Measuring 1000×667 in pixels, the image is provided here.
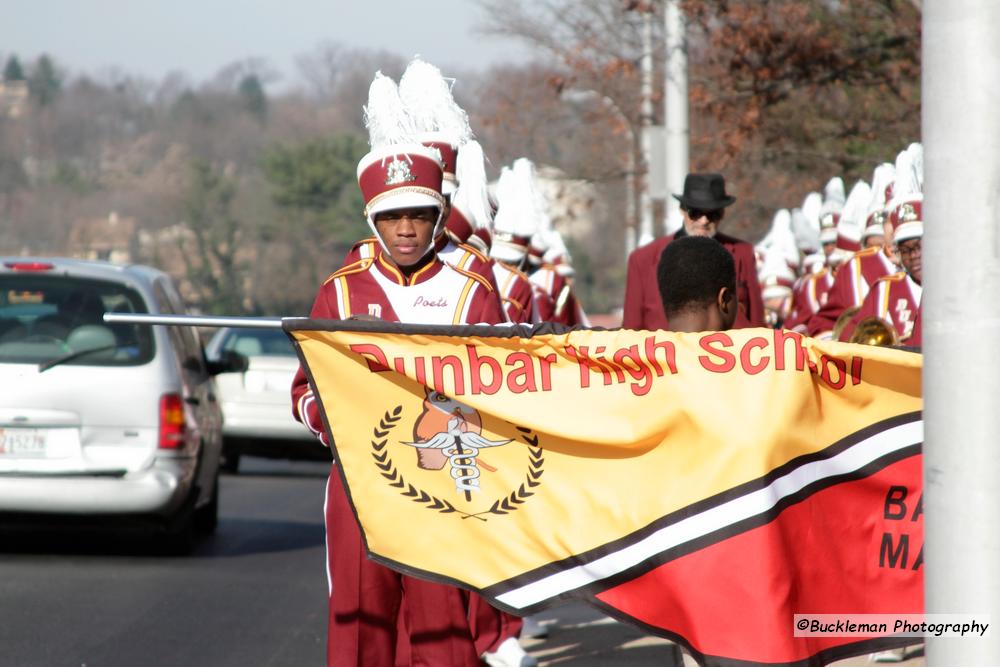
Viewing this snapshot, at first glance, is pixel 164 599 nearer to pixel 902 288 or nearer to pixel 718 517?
pixel 902 288

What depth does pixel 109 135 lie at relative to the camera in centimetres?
8956

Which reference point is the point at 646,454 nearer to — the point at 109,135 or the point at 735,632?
the point at 735,632

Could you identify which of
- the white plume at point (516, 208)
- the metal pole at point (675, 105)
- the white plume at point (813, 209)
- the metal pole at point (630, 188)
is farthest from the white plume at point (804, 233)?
the white plume at point (516, 208)

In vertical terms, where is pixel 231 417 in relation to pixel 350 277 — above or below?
below

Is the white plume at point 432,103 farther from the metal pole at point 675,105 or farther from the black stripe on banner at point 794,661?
the metal pole at point 675,105

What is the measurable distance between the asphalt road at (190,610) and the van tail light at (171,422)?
0.76 metres

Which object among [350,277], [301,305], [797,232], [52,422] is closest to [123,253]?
[301,305]

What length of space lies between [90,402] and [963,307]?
7185mm

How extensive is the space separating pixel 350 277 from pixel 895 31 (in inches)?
521

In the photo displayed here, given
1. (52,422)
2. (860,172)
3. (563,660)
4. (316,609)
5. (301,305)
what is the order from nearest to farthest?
1. (563,660)
2. (316,609)
3. (52,422)
4. (860,172)
5. (301,305)

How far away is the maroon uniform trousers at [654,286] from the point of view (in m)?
8.71

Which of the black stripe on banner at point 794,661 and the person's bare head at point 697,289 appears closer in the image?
the black stripe on banner at point 794,661

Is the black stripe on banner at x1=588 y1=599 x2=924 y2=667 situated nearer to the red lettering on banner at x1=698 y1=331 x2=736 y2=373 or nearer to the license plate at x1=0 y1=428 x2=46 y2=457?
the red lettering on banner at x1=698 y1=331 x2=736 y2=373

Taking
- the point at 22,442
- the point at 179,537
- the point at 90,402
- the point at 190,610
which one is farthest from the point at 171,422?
the point at 190,610
